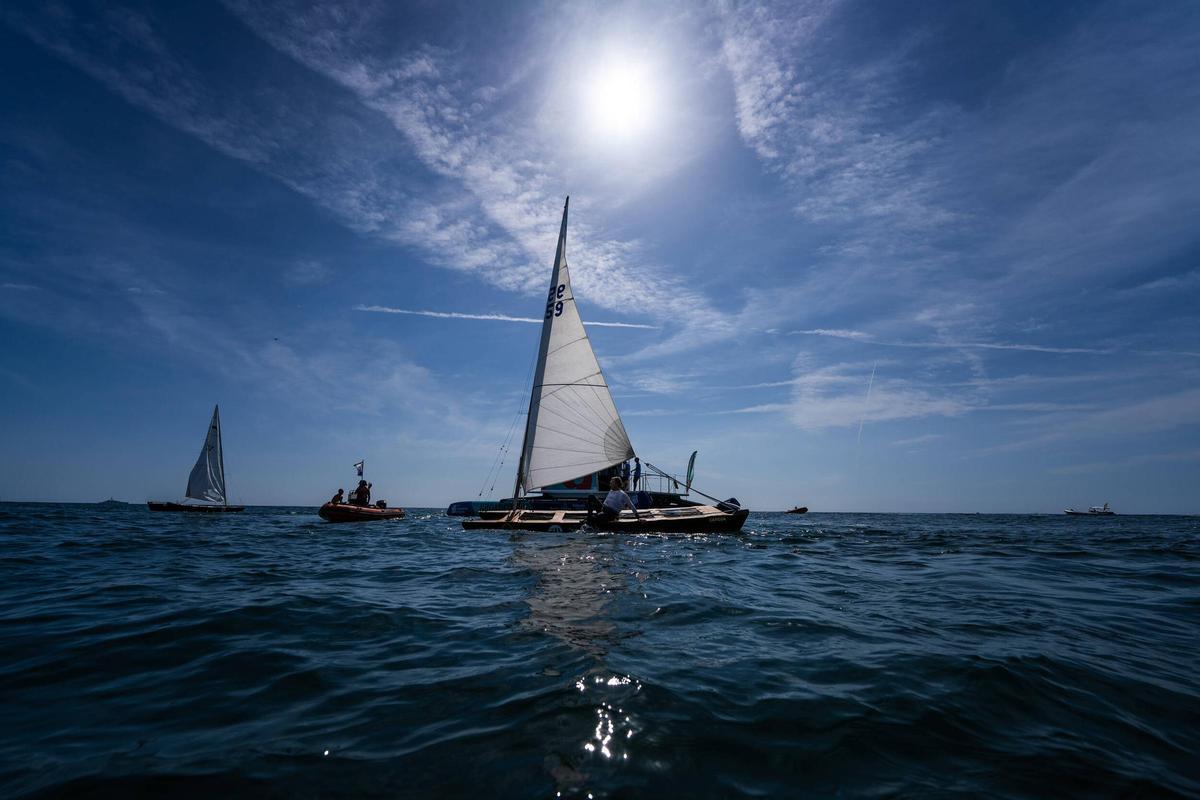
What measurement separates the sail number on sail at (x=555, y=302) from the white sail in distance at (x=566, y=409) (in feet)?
0.12

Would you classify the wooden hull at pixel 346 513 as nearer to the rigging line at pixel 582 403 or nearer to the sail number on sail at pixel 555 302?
the rigging line at pixel 582 403

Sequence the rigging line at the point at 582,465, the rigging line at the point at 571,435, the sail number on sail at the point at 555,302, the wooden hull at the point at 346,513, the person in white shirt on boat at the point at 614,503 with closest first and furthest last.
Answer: the person in white shirt on boat at the point at 614,503
the rigging line at the point at 582,465
the rigging line at the point at 571,435
the sail number on sail at the point at 555,302
the wooden hull at the point at 346,513

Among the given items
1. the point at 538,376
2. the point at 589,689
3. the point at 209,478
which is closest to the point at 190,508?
the point at 209,478

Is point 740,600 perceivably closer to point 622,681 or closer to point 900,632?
point 900,632

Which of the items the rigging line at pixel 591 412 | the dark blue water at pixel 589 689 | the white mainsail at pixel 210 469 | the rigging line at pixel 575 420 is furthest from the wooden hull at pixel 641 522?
the white mainsail at pixel 210 469

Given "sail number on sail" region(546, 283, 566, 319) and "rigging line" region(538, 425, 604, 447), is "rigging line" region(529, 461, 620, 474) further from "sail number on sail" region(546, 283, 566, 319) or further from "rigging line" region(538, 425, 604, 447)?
"sail number on sail" region(546, 283, 566, 319)

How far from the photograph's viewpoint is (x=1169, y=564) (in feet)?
44.5

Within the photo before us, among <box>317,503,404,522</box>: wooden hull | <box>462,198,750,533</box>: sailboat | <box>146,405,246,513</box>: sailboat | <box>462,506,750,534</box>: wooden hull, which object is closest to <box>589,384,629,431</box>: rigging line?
<box>462,198,750,533</box>: sailboat

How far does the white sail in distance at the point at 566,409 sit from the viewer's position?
25.4 meters

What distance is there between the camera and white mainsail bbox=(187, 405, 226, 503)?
4297 centimetres

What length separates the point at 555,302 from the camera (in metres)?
27.3

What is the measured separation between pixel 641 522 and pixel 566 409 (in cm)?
830

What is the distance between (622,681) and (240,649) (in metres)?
4.04

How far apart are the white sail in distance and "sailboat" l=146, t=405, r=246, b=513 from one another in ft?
112
